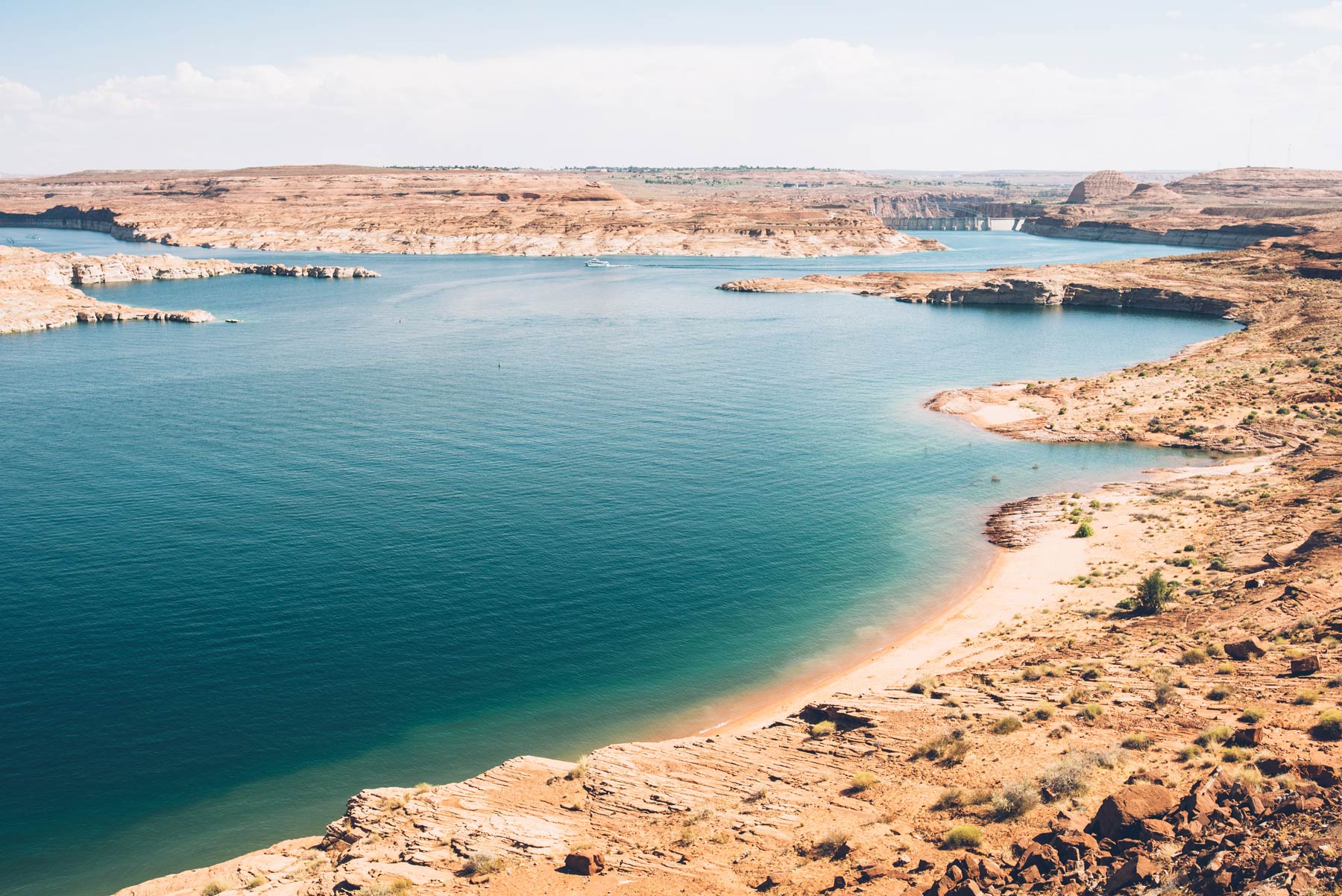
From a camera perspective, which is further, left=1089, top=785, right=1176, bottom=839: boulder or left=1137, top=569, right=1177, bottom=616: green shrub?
left=1137, top=569, right=1177, bottom=616: green shrub

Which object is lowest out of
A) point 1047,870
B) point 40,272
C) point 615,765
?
point 615,765

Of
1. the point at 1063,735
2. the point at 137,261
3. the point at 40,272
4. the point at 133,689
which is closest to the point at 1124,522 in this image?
the point at 1063,735

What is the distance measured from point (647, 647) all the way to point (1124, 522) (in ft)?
109

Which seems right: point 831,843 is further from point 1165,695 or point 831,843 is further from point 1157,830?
point 1165,695

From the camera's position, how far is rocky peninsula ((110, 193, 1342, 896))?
2262 cm

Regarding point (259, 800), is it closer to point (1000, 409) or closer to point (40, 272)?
point (1000, 409)

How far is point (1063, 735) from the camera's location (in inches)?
1184

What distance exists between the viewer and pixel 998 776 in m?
28.0

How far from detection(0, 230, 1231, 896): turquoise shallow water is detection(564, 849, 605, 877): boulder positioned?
437 inches

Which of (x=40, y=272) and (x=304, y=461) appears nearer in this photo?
(x=304, y=461)

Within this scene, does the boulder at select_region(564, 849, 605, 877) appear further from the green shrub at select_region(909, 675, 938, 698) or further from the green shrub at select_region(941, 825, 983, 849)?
the green shrub at select_region(909, 675, 938, 698)

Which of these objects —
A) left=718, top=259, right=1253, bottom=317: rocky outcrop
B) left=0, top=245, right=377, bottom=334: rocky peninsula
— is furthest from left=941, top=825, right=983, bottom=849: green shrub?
left=718, top=259, right=1253, bottom=317: rocky outcrop

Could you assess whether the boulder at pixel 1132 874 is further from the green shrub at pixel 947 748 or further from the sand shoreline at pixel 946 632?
the sand shoreline at pixel 946 632

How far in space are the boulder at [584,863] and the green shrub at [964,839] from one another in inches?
373
